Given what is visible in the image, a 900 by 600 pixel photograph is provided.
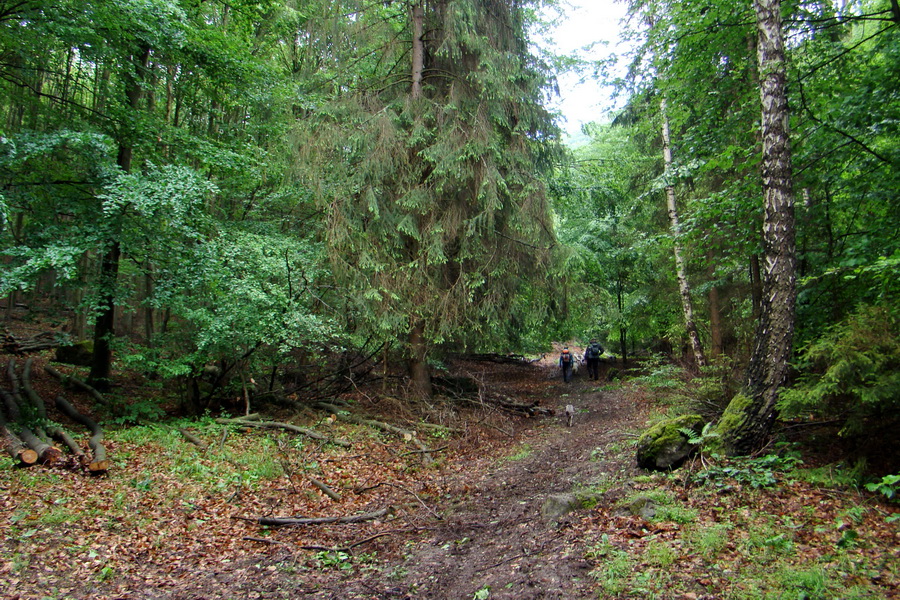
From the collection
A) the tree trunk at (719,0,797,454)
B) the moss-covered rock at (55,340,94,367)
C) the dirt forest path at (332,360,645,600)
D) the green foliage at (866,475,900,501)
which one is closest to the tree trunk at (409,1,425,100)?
the tree trunk at (719,0,797,454)

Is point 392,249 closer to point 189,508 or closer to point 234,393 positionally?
point 234,393

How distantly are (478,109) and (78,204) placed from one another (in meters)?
8.03

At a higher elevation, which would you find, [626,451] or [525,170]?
[525,170]

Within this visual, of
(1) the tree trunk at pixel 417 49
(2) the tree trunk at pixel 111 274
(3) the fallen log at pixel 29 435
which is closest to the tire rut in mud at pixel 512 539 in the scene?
(3) the fallen log at pixel 29 435

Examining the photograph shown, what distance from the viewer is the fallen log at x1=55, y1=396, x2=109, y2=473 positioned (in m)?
6.84

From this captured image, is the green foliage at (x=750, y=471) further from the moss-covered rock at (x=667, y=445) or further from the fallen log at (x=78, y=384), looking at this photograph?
the fallen log at (x=78, y=384)

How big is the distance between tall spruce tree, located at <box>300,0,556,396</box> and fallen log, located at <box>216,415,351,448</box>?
2408 mm

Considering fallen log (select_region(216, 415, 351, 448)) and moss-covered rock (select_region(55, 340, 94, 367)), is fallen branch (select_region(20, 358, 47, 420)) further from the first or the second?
moss-covered rock (select_region(55, 340, 94, 367))

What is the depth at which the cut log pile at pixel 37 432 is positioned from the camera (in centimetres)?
679

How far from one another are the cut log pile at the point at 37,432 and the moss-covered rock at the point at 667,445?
755 cm

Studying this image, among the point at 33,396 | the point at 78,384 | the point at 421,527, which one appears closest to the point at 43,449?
the point at 33,396

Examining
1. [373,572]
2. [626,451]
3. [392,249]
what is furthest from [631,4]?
[373,572]

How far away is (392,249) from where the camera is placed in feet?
35.0

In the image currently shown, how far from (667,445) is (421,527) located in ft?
10.6
